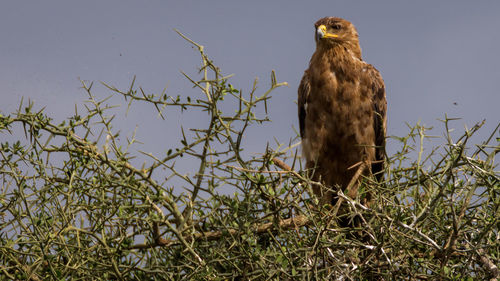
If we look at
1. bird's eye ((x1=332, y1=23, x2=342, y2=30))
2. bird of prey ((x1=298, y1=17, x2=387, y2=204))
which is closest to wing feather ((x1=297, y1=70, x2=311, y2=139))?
bird of prey ((x1=298, y1=17, x2=387, y2=204))

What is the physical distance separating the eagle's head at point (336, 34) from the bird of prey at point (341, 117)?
117mm

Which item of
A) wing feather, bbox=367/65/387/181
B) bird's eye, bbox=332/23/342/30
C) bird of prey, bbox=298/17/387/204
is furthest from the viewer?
bird's eye, bbox=332/23/342/30

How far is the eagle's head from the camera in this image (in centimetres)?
493

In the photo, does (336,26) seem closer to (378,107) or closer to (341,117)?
(378,107)

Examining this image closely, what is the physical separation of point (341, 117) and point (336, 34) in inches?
33.7

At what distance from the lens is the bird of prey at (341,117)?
14.8 feet

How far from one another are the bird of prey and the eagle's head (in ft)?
0.38

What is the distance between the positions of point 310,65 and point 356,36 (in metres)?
0.51

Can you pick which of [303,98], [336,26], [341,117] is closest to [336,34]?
[336,26]

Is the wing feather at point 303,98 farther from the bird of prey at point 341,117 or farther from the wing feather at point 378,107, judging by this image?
the wing feather at point 378,107

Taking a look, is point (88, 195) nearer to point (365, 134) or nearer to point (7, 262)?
point (7, 262)

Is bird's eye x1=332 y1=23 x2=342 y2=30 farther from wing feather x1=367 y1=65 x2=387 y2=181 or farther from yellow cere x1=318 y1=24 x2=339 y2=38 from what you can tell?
wing feather x1=367 y1=65 x2=387 y2=181

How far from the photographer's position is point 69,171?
3111mm

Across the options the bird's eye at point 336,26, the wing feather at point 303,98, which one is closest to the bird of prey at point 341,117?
the wing feather at point 303,98
